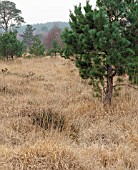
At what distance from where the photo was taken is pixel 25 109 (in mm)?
6332

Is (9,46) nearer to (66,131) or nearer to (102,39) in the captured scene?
(102,39)

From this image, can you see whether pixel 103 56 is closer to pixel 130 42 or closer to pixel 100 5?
pixel 130 42

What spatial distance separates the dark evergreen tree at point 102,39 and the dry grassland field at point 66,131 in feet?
2.48

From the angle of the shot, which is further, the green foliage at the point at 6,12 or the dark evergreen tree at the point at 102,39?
the green foliage at the point at 6,12

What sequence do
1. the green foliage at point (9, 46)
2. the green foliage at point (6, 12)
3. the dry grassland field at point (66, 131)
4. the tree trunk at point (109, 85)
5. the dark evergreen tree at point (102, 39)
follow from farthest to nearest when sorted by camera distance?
the green foliage at point (6, 12) < the green foliage at point (9, 46) < the tree trunk at point (109, 85) < the dark evergreen tree at point (102, 39) < the dry grassland field at point (66, 131)

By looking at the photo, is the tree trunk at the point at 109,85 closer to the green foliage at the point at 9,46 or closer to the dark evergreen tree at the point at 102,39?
the dark evergreen tree at the point at 102,39

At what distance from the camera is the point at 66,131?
4973 millimetres

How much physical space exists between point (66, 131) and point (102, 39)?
1957 mm

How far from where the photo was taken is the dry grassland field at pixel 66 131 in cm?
380

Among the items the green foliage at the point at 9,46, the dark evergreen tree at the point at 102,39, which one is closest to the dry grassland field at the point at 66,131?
the dark evergreen tree at the point at 102,39

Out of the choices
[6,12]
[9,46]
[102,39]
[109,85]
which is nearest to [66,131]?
[102,39]

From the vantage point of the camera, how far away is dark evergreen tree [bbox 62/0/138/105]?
603cm

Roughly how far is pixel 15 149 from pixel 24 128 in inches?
43.6

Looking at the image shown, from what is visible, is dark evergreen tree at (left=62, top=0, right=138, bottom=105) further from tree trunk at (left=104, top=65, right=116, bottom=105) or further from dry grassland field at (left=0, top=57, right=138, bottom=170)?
dry grassland field at (left=0, top=57, right=138, bottom=170)
